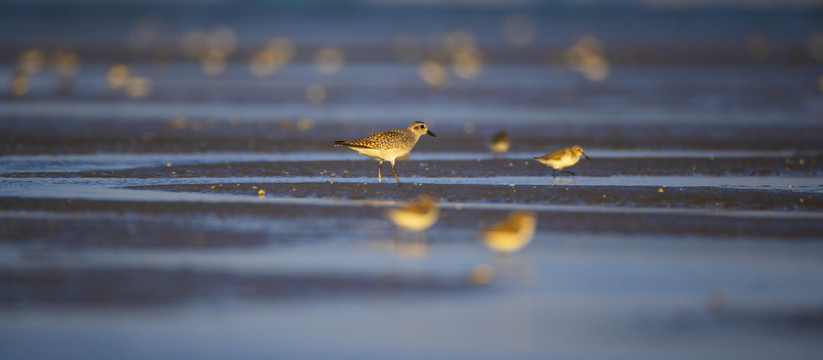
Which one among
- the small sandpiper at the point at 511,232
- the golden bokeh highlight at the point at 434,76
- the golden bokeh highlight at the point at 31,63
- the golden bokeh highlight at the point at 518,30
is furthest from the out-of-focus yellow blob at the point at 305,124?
the golden bokeh highlight at the point at 518,30

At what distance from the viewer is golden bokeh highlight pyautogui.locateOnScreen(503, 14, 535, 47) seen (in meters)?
76.0

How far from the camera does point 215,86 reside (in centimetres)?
3631

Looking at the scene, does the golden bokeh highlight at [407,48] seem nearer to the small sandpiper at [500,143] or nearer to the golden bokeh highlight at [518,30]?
the golden bokeh highlight at [518,30]

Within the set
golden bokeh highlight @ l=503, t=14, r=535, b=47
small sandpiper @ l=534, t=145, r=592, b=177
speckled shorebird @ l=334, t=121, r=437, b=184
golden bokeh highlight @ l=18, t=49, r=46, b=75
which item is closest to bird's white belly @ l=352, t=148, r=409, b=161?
speckled shorebird @ l=334, t=121, r=437, b=184

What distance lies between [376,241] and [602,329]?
368 cm

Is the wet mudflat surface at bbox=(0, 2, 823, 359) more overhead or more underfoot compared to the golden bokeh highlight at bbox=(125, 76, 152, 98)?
more underfoot

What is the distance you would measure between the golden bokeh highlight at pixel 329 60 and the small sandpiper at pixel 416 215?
30505 mm

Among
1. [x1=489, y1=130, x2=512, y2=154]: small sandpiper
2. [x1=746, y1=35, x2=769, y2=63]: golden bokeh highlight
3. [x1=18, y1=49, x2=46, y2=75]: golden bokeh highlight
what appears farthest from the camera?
[x1=746, y1=35, x2=769, y2=63]: golden bokeh highlight

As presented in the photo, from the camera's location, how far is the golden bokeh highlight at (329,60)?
1812 inches

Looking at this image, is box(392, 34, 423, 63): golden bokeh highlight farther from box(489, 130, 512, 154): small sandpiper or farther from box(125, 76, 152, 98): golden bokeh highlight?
box(489, 130, 512, 154): small sandpiper

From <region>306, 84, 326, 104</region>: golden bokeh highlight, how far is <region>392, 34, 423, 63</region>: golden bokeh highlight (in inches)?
658

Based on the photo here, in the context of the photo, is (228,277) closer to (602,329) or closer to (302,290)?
(302,290)

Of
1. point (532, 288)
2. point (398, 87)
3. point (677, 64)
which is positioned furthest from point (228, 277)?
point (677, 64)

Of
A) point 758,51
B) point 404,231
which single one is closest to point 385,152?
point 404,231
